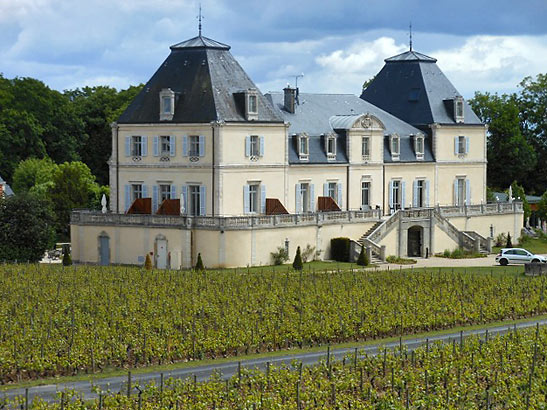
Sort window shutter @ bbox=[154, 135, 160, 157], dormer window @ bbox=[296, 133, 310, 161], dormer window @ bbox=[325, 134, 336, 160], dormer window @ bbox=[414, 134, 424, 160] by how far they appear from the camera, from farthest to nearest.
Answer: dormer window @ bbox=[414, 134, 424, 160] → dormer window @ bbox=[325, 134, 336, 160] → dormer window @ bbox=[296, 133, 310, 161] → window shutter @ bbox=[154, 135, 160, 157]

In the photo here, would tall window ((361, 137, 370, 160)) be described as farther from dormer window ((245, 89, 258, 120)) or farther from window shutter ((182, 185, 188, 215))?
window shutter ((182, 185, 188, 215))

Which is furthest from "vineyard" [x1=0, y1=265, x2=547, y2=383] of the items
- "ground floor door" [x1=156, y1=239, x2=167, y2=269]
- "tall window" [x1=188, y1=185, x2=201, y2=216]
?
"tall window" [x1=188, y1=185, x2=201, y2=216]

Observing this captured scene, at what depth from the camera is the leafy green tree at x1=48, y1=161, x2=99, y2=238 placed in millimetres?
87500

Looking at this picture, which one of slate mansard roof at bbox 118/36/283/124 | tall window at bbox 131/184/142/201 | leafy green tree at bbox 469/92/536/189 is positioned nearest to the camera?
slate mansard roof at bbox 118/36/283/124

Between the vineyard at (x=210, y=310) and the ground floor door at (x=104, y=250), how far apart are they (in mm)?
6372

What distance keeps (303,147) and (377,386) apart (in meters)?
37.9

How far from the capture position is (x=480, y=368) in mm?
37562

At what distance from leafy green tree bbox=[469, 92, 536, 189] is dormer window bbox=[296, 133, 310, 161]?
33.9 m

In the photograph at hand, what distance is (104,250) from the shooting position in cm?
6994

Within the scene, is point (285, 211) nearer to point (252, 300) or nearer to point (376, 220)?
point (376, 220)

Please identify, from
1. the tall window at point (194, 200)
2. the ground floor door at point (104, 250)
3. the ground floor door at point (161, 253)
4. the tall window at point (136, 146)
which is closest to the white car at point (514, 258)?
the tall window at point (194, 200)

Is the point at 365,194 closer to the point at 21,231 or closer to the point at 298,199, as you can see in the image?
the point at 298,199

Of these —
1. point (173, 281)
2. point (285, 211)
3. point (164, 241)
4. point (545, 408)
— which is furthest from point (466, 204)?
point (545, 408)

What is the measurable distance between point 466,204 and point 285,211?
1811 centimetres
